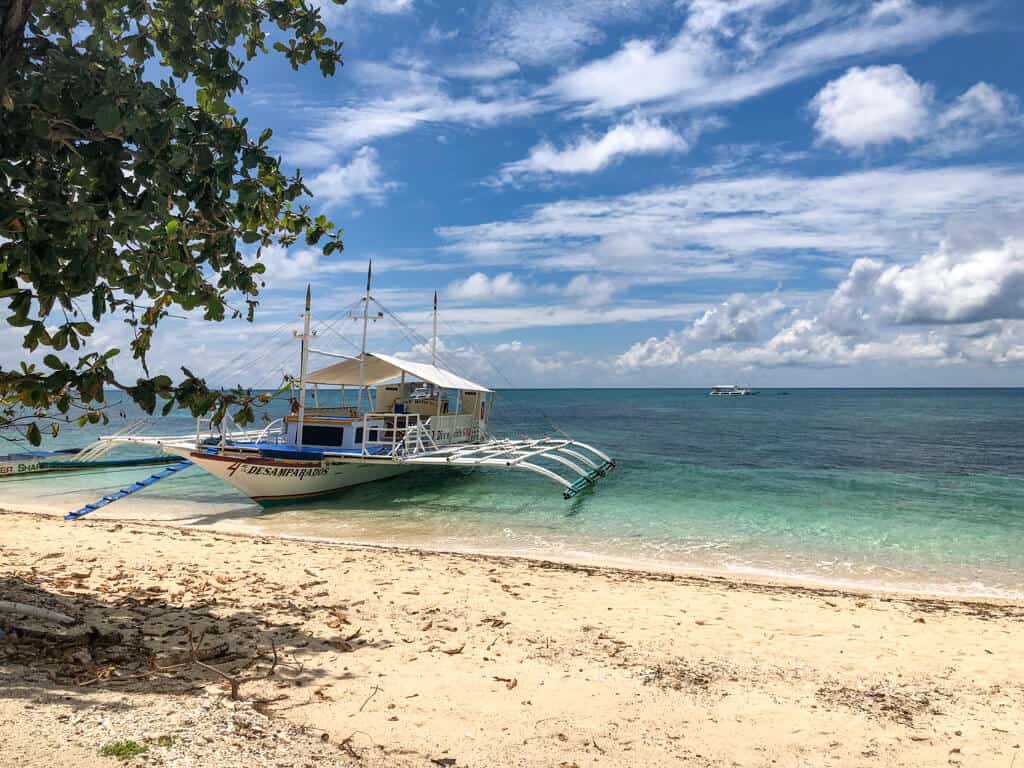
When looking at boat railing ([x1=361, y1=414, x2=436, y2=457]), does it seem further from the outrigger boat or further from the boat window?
the outrigger boat

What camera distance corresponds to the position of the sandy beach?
401 centimetres

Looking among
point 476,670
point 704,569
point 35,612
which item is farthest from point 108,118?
point 704,569

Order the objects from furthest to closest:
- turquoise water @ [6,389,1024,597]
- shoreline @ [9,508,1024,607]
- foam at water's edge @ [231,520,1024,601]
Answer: turquoise water @ [6,389,1024,597]
foam at water's edge @ [231,520,1024,601]
shoreline @ [9,508,1024,607]

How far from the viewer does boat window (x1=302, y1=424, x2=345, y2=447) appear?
19375 millimetres

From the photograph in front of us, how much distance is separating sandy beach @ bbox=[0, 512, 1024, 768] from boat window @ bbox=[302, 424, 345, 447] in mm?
9582

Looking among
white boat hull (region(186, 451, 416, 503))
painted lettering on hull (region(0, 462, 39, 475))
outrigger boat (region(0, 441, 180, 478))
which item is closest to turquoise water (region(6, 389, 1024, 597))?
white boat hull (region(186, 451, 416, 503))

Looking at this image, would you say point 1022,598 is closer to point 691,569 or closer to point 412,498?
point 691,569

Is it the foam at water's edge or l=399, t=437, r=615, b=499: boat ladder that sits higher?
l=399, t=437, r=615, b=499: boat ladder

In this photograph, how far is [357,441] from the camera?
1953 centimetres

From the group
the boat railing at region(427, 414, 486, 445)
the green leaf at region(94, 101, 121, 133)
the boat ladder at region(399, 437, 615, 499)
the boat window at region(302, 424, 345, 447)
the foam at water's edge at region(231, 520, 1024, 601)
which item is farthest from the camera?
the boat railing at region(427, 414, 486, 445)

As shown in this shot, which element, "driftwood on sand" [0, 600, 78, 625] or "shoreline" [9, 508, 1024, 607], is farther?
"shoreline" [9, 508, 1024, 607]

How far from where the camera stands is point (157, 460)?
90.8 feet

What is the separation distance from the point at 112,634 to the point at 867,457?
36031mm

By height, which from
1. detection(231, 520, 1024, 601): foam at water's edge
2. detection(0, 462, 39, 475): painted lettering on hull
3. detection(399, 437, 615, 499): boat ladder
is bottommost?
detection(0, 462, 39, 475): painted lettering on hull
